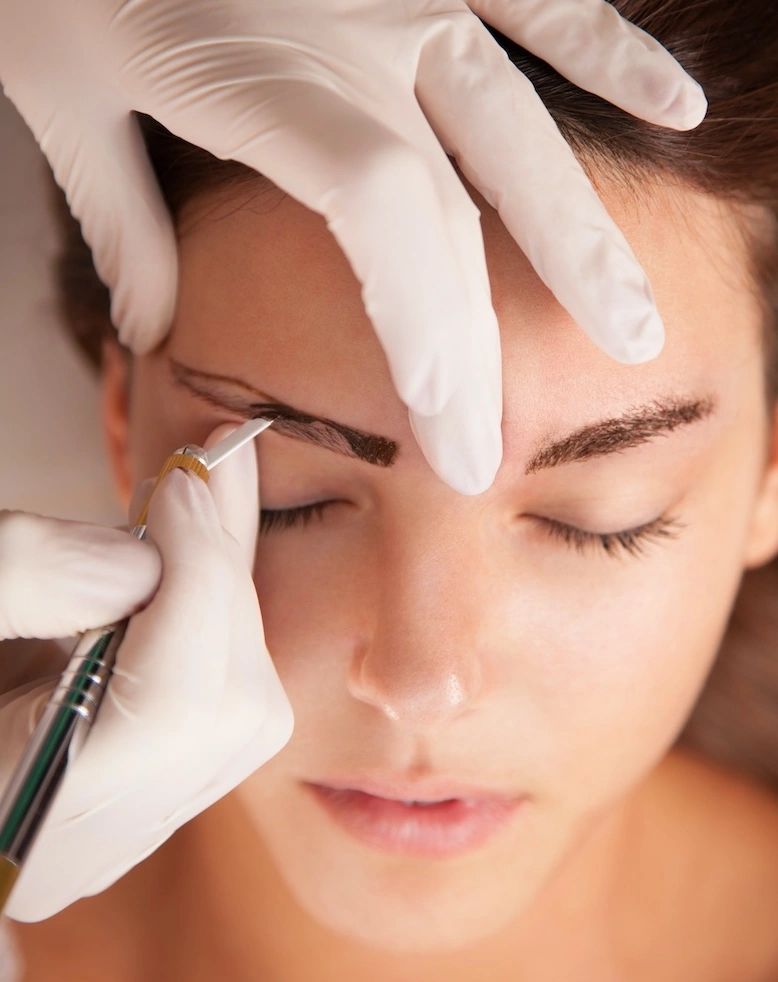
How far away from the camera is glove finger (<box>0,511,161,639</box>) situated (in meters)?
0.83

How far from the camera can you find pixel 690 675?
48.2 inches

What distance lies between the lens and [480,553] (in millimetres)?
1003

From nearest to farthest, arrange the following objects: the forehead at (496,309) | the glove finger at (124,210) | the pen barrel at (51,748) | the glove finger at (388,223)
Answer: the pen barrel at (51,748) → the glove finger at (388,223) → the forehead at (496,309) → the glove finger at (124,210)

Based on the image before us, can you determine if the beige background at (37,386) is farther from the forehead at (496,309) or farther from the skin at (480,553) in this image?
the forehead at (496,309)

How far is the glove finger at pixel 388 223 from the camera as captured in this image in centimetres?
83

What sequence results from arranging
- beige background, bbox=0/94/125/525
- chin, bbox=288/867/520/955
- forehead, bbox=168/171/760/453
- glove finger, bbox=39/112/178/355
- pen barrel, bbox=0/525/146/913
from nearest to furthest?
pen barrel, bbox=0/525/146/913 → forehead, bbox=168/171/760/453 → glove finger, bbox=39/112/178/355 → chin, bbox=288/867/520/955 → beige background, bbox=0/94/125/525

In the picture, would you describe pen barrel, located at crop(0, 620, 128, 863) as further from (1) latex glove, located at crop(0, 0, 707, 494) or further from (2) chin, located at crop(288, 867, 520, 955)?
(2) chin, located at crop(288, 867, 520, 955)

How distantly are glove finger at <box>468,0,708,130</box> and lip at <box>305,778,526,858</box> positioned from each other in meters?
0.67

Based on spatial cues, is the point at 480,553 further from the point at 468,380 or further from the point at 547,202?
the point at 547,202

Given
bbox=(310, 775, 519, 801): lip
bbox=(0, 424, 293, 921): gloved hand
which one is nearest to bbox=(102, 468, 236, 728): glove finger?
bbox=(0, 424, 293, 921): gloved hand

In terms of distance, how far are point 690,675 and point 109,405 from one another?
2.56 ft

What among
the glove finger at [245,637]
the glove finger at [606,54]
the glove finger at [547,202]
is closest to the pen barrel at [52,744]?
the glove finger at [245,637]

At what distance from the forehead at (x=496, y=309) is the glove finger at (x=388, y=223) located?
0.10m

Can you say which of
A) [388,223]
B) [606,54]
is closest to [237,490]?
[388,223]
